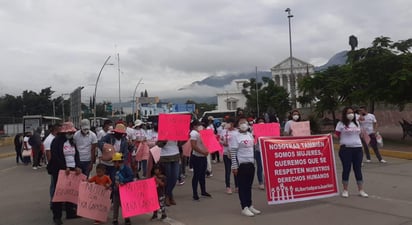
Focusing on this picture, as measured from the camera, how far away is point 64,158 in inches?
305

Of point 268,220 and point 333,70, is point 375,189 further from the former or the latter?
point 333,70

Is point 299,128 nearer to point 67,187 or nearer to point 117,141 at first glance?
point 117,141

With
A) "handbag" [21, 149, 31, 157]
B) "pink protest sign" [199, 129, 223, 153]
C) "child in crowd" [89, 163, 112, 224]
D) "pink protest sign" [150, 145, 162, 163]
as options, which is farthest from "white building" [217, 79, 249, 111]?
"child in crowd" [89, 163, 112, 224]

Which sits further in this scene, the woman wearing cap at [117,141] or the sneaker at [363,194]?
the sneaker at [363,194]

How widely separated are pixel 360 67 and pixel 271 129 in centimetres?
1196

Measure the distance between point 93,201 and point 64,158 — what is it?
→ 3.31ft

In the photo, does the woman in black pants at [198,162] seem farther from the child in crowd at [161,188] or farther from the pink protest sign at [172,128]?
the child in crowd at [161,188]

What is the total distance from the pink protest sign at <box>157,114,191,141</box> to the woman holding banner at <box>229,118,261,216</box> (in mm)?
1230

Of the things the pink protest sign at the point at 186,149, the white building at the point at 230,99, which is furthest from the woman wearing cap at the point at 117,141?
the white building at the point at 230,99

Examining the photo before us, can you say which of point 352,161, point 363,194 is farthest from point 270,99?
point 363,194

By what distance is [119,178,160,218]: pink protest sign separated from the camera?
6.97m

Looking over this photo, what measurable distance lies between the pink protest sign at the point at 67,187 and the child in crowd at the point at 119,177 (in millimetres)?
760

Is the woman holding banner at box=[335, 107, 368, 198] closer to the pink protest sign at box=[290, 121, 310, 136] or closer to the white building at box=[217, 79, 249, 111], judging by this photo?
the pink protest sign at box=[290, 121, 310, 136]

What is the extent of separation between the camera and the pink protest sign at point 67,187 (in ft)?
24.4
